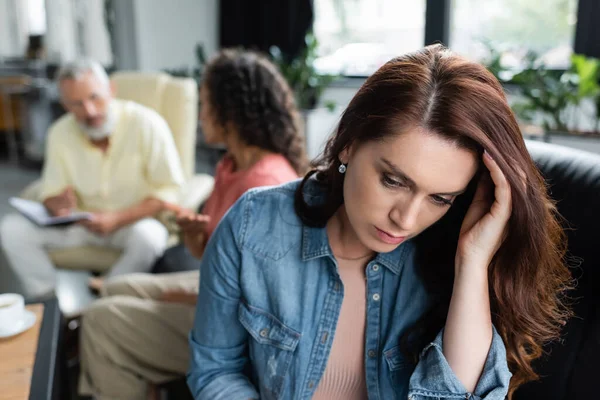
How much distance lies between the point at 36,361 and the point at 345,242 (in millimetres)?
719

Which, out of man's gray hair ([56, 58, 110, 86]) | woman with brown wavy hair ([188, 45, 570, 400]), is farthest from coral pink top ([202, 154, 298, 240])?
man's gray hair ([56, 58, 110, 86])

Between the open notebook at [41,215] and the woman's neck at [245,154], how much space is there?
2.55 feet

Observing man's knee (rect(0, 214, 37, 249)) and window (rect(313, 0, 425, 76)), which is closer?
man's knee (rect(0, 214, 37, 249))

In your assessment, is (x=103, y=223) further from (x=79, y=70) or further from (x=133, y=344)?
(x=133, y=344)

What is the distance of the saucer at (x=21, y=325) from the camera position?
4.07 ft

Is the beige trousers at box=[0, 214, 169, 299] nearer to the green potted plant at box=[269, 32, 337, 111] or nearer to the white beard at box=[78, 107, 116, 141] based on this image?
the white beard at box=[78, 107, 116, 141]

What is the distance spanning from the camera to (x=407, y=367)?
99 cm

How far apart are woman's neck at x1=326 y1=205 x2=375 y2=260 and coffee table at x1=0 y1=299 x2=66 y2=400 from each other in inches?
25.2

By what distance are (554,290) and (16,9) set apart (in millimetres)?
6389

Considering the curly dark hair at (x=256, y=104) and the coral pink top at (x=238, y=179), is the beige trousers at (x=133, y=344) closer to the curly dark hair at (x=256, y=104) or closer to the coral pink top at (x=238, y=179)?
the coral pink top at (x=238, y=179)

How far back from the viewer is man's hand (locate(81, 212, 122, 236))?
87.2 inches

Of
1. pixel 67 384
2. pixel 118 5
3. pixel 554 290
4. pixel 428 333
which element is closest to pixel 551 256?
pixel 554 290

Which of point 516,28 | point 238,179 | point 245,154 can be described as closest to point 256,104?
point 245,154

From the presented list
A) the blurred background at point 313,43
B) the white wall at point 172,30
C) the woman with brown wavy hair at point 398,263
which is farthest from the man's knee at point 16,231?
the white wall at point 172,30
